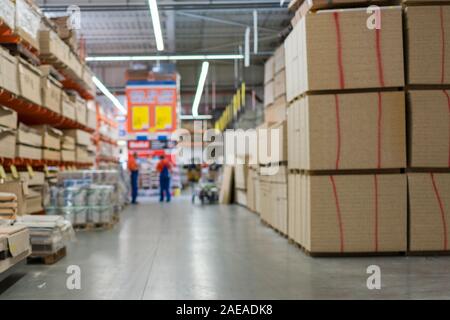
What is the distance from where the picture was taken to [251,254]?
591cm

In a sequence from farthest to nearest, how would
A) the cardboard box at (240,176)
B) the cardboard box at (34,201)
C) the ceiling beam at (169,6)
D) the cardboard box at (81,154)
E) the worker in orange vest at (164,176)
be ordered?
the worker in orange vest at (164,176)
the cardboard box at (240,176)
the cardboard box at (81,154)
the ceiling beam at (169,6)
the cardboard box at (34,201)

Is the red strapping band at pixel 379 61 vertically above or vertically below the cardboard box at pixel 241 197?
above

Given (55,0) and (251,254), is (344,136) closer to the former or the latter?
(251,254)

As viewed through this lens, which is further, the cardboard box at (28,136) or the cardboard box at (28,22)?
the cardboard box at (28,136)

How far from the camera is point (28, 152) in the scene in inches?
304

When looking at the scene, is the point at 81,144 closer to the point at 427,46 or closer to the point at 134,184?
the point at 134,184

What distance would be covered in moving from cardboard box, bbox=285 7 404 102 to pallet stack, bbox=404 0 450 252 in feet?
0.70

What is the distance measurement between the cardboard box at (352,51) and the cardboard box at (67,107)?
5.95 metres

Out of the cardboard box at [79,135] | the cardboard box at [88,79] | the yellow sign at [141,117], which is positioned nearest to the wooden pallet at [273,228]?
the cardboard box at [79,135]

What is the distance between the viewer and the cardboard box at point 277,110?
28.2 ft

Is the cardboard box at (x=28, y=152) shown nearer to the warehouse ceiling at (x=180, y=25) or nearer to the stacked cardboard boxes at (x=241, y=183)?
the warehouse ceiling at (x=180, y=25)

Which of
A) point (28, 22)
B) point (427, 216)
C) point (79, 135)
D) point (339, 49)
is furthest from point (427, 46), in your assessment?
point (79, 135)

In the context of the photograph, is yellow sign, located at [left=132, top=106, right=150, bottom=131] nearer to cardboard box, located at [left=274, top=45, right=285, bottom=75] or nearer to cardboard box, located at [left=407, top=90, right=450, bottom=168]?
cardboard box, located at [left=274, top=45, right=285, bottom=75]
